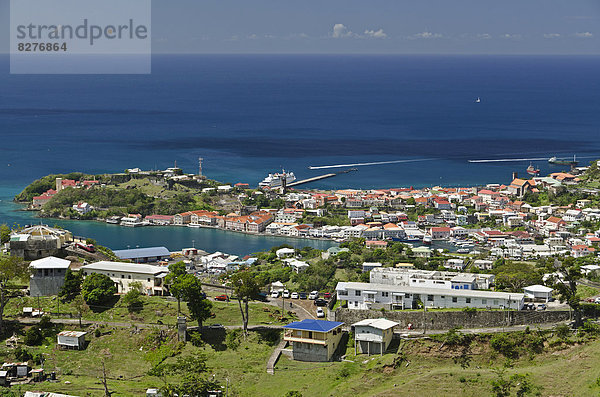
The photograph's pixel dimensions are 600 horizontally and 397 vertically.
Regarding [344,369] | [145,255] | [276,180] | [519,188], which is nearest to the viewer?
[344,369]

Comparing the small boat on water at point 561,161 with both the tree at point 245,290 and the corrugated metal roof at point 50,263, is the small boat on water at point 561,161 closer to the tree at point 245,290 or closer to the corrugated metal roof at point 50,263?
the tree at point 245,290

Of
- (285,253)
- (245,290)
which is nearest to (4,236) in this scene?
(285,253)

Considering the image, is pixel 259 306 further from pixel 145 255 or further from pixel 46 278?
pixel 145 255

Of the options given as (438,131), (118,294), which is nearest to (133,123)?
(438,131)

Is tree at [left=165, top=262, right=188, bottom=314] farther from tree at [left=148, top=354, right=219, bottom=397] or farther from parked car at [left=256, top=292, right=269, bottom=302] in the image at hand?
tree at [left=148, top=354, right=219, bottom=397]

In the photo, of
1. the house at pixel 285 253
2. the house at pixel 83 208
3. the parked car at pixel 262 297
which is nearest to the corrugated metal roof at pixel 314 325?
A: the parked car at pixel 262 297

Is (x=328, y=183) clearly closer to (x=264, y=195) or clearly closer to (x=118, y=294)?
(x=264, y=195)

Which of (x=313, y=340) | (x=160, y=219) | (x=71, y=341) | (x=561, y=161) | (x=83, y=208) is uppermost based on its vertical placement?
(x=561, y=161)

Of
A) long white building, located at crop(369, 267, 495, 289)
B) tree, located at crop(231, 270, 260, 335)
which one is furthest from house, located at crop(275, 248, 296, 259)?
tree, located at crop(231, 270, 260, 335)
